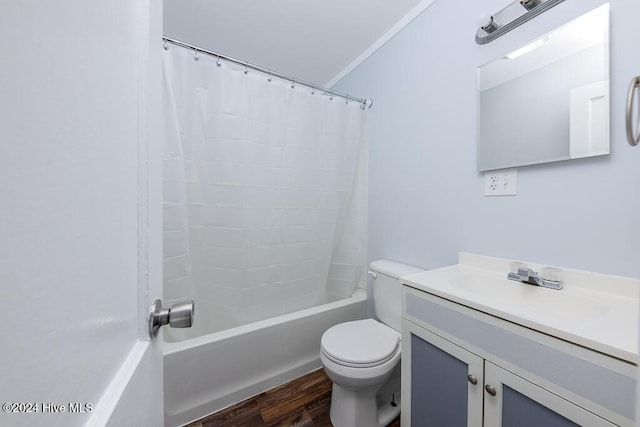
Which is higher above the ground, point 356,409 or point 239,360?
point 239,360

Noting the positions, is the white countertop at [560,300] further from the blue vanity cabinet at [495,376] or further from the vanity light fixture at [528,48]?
the vanity light fixture at [528,48]

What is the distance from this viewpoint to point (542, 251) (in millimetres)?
958

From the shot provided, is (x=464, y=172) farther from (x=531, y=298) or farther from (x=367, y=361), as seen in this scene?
(x=367, y=361)

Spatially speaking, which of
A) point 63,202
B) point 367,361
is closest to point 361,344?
point 367,361

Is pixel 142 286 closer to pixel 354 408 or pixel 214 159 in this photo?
pixel 214 159

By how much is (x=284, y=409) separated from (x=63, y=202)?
1.53 m

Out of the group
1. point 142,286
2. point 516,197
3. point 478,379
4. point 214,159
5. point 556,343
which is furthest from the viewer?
point 214,159

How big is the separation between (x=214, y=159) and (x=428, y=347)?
1.34 m

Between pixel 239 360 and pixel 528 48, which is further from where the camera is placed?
pixel 239 360

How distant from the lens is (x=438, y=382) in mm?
891

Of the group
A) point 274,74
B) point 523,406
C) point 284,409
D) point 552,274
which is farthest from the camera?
point 274,74

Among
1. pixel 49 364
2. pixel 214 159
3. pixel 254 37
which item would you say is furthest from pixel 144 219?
pixel 254 37

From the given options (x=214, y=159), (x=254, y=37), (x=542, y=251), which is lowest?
(x=542, y=251)

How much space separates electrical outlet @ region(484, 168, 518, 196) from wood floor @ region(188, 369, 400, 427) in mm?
1266
